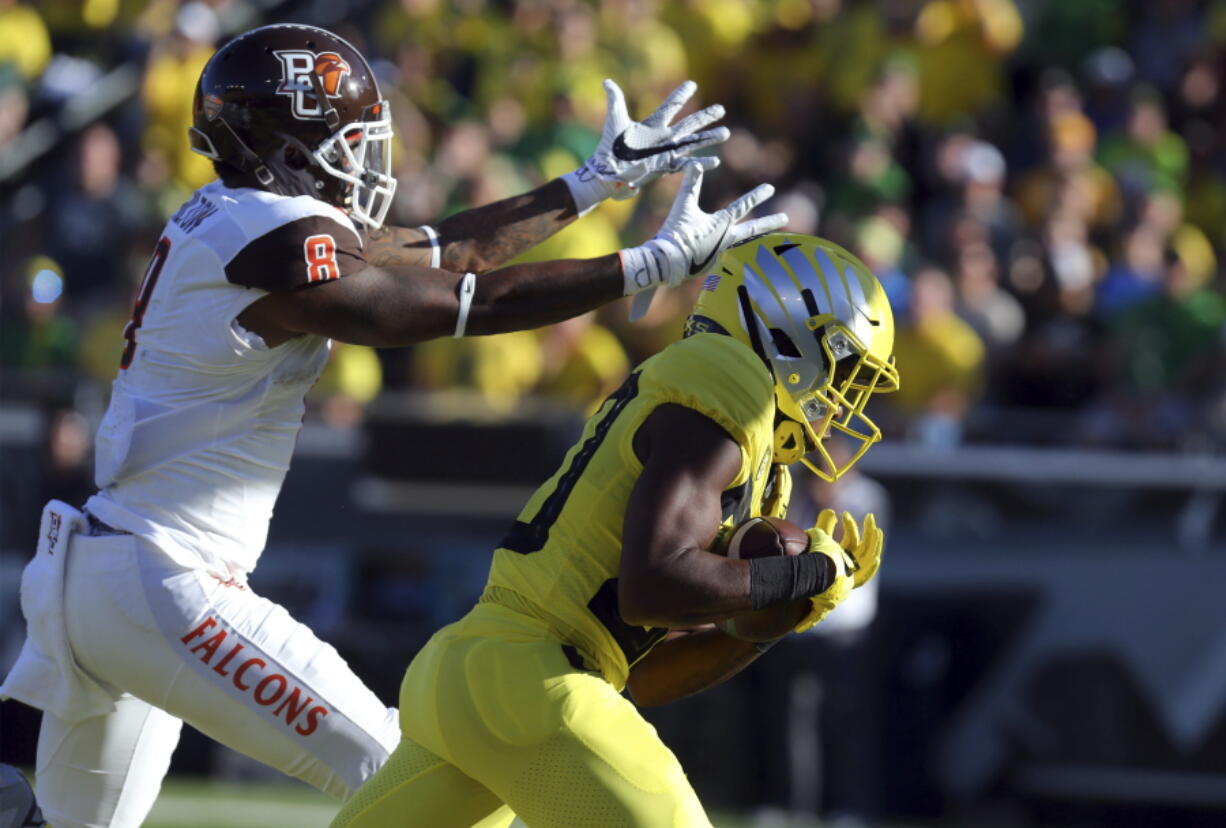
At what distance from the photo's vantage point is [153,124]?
10.4m

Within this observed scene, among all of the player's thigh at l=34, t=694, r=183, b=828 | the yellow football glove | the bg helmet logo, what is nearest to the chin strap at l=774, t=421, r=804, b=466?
the yellow football glove

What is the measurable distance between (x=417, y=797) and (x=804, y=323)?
113cm

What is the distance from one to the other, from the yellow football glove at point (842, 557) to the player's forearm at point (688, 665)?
18cm

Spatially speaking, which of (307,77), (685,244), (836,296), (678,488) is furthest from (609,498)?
(307,77)

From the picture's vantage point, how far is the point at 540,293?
12.7 feet

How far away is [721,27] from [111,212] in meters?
3.46

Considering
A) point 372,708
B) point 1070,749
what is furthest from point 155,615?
point 1070,749

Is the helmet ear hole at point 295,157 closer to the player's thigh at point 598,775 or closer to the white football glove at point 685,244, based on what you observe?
the white football glove at point 685,244

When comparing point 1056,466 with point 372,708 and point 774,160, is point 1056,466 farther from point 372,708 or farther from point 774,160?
point 372,708

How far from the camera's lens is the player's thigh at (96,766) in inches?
158

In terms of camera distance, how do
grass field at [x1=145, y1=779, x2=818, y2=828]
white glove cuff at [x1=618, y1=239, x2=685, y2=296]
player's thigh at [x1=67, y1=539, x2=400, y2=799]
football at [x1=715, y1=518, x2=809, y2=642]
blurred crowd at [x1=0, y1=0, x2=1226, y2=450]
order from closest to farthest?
football at [x1=715, y1=518, x2=809, y2=642] < player's thigh at [x1=67, y1=539, x2=400, y2=799] < white glove cuff at [x1=618, y1=239, x2=685, y2=296] < grass field at [x1=145, y1=779, x2=818, y2=828] < blurred crowd at [x1=0, y1=0, x2=1226, y2=450]

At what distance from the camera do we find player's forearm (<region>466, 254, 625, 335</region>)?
3.85m

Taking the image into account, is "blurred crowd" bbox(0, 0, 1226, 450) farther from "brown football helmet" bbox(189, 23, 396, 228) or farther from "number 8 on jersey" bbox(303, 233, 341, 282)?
"number 8 on jersey" bbox(303, 233, 341, 282)

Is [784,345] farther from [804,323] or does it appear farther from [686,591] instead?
[686,591]
